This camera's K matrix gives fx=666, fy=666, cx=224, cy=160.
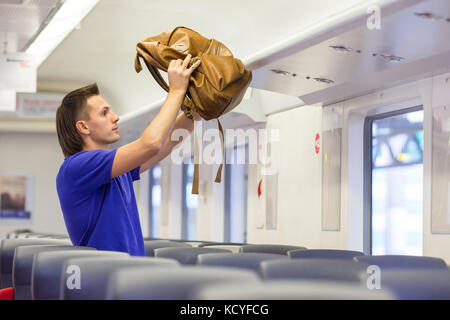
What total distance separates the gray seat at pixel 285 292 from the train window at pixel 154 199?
13104 millimetres

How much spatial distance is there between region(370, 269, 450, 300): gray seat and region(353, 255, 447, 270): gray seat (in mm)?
809

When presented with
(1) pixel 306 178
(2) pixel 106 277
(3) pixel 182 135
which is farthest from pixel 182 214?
(2) pixel 106 277

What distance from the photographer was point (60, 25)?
10.8m

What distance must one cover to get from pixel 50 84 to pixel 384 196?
1000 cm

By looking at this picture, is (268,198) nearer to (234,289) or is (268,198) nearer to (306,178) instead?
(306,178)

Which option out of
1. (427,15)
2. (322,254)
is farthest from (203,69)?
(427,15)

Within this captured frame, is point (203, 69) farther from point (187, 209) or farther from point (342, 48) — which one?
point (187, 209)

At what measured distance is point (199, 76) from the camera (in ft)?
11.5

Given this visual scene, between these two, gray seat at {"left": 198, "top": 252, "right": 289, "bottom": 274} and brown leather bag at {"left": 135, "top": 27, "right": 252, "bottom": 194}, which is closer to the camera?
gray seat at {"left": 198, "top": 252, "right": 289, "bottom": 274}

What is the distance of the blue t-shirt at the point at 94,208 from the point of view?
3158 mm

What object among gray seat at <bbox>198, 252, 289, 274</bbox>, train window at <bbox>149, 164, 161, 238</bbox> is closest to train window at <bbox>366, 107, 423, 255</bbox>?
gray seat at <bbox>198, 252, 289, 274</bbox>

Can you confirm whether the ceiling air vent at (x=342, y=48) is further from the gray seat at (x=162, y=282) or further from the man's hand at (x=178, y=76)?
the gray seat at (x=162, y=282)

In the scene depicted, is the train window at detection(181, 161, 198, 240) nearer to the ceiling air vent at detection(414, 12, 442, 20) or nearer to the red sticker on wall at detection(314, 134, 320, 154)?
the red sticker on wall at detection(314, 134, 320, 154)

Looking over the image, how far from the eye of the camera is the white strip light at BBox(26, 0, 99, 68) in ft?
30.7
